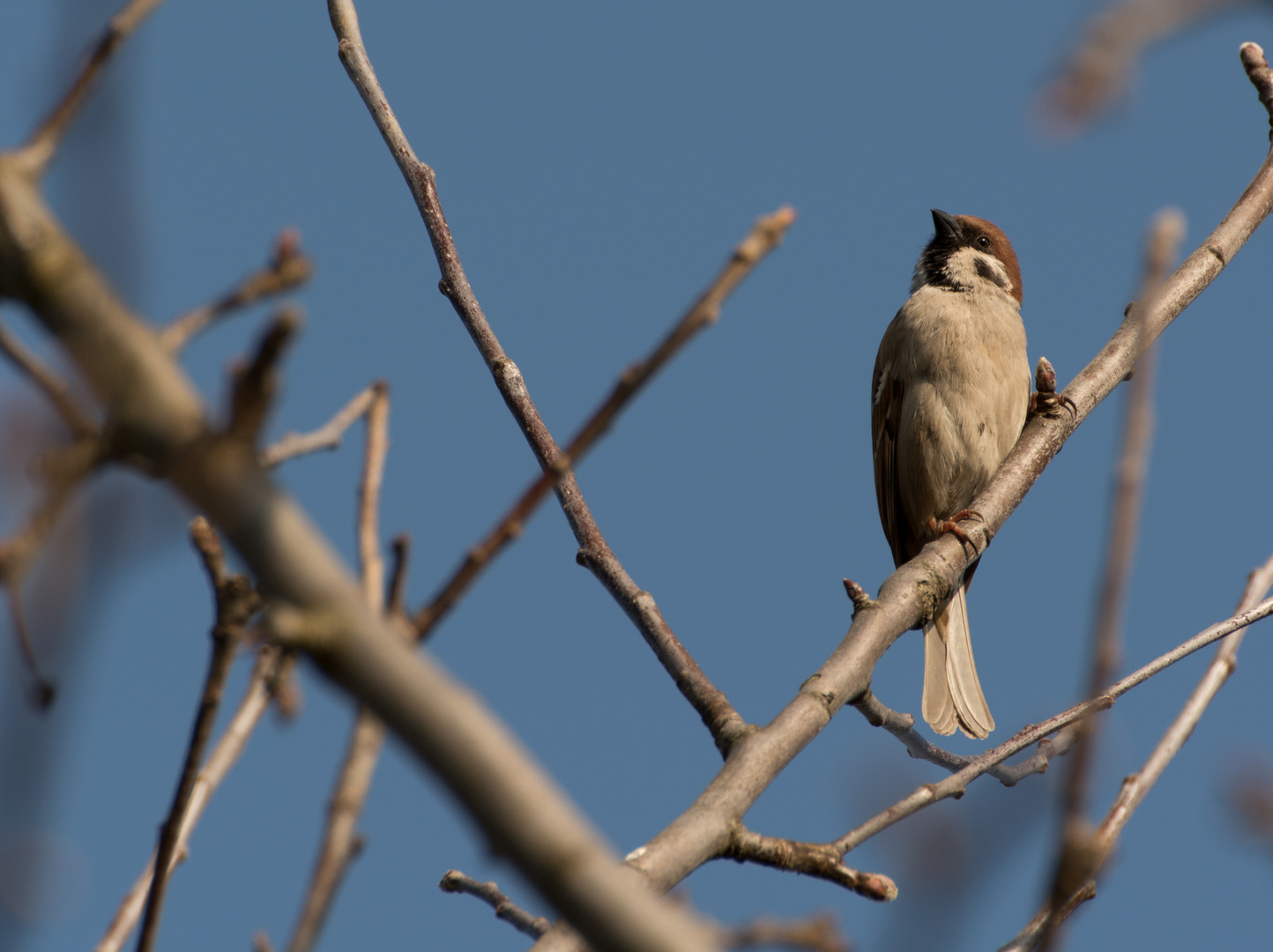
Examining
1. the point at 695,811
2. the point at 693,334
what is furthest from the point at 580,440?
the point at 695,811

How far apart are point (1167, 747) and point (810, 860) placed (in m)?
0.78

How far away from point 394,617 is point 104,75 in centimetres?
53

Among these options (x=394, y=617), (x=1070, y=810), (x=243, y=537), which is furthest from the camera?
(x=394, y=617)

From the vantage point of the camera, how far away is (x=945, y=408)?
5645 millimetres

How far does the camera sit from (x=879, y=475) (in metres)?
6.07

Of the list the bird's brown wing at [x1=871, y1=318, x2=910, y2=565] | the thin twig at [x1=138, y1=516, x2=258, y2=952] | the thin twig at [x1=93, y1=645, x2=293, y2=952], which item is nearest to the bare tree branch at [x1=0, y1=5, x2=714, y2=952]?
the thin twig at [x1=138, y1=516, x2=258, y2=952]

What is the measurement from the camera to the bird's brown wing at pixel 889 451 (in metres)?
5.94

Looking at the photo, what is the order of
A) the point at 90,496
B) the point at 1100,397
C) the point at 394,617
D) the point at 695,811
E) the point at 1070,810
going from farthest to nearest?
the point at 1100,397 < the point at 695,811 < the point at 90,496 < the point at 394,617 < the point at 1070,810

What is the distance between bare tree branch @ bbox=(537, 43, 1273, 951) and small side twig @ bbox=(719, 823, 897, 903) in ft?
0.20

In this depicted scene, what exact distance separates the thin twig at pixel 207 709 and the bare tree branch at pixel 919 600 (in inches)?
23.1

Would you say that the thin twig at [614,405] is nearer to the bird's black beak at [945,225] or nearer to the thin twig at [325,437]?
the thin twig at [325,437]

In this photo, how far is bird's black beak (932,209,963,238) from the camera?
22.9 ft

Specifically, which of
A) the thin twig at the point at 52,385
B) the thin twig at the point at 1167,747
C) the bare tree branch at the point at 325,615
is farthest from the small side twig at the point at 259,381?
the thin twig at the point at 1167,747

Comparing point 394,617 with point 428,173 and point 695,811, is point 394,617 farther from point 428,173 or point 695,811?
point 428,173
